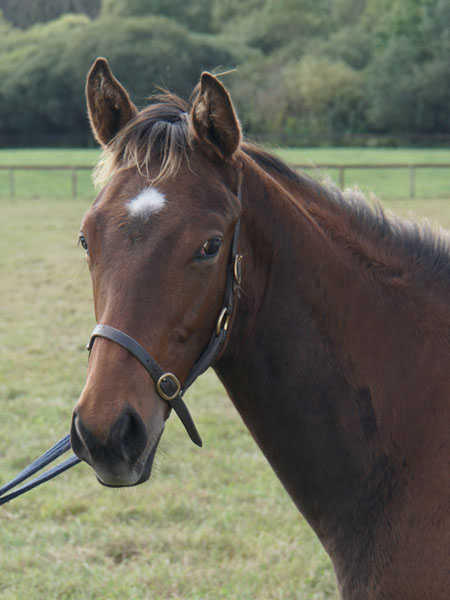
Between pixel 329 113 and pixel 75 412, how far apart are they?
5746 centimetres

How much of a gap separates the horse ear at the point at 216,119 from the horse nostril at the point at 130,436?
0.83 meters

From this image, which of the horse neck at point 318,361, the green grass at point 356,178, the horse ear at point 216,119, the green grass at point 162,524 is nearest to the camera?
the horse ear at point 216,119

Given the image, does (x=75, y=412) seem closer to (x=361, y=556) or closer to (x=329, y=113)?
(x=361, y=556)

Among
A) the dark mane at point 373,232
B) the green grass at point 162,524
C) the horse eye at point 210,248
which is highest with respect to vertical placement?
the horse eye at point 210,248

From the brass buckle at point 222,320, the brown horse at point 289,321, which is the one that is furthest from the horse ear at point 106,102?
the brass buckle at point 222,320

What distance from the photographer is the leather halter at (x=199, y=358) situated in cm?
174

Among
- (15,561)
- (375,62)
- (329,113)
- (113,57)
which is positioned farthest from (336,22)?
(15,561)

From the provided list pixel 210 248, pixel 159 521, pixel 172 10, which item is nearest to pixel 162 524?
pixel 159 521

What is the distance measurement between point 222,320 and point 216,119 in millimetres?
599

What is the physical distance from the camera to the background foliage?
174 ft

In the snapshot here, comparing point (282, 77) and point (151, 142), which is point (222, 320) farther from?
point (282, 77)

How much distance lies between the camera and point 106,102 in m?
2.14

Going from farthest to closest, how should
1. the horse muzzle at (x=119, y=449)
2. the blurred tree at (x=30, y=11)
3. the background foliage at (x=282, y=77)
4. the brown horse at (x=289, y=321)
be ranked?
1. the blurred tree at (x=30, y=11)
2. the background foliage at (x=282, y=77)
3. the brown horse at (x=289, y=321)
4. the horse muzzle at (x=119, y=449)

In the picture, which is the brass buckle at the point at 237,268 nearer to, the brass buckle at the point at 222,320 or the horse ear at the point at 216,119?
the brass buckle at the point at 222,320
